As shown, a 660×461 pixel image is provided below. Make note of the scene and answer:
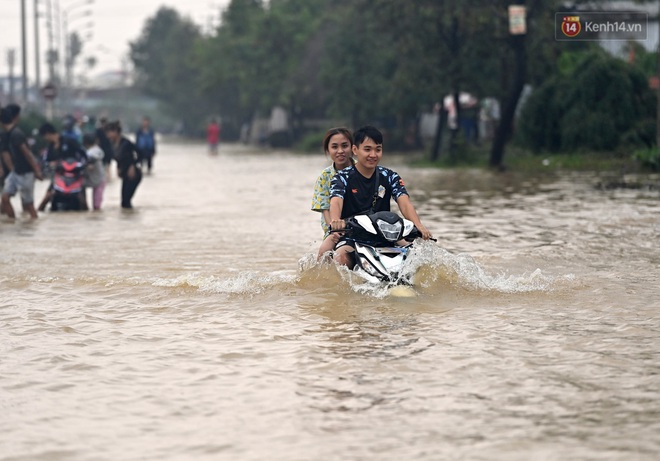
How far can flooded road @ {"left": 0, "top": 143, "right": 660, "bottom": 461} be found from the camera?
5.58 metres

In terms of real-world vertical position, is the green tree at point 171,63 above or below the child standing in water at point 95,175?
above

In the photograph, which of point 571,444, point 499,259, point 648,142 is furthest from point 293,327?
point 648,142

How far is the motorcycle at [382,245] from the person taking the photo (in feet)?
31.2

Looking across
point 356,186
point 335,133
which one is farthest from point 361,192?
point 335,133

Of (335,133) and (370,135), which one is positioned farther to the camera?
(335,133)

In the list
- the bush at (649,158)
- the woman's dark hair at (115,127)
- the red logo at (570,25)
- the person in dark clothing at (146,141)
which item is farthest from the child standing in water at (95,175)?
the red logo at (570,25)

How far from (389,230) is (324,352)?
211 cm

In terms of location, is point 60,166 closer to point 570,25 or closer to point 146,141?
point 146,141

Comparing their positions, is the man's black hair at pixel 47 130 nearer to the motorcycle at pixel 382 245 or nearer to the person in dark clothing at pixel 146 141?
the motorcycle at pixel 382 245

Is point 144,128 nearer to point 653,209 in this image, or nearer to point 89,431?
point 653,209

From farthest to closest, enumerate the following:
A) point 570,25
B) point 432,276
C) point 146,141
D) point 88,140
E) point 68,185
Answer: point 146,141, point 570,25, point 88,140, point 68,185, point 432,276

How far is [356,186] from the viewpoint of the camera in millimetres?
9945

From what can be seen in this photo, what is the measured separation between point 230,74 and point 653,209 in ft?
209

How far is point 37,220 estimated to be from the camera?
1898 centimetres
